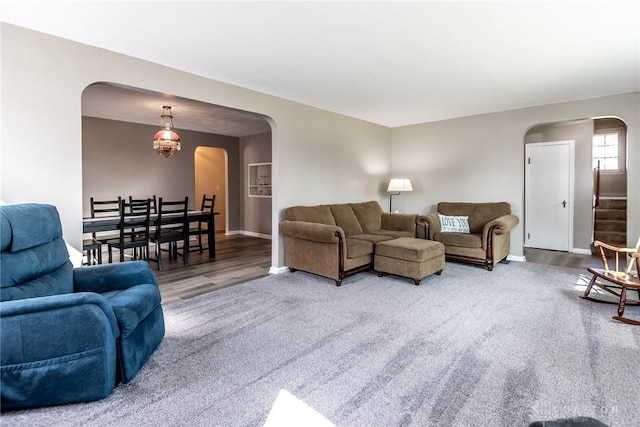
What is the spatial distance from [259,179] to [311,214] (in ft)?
12.0

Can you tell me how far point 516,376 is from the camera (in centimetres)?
201

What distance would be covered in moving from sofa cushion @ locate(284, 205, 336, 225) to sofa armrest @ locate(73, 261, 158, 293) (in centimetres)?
223

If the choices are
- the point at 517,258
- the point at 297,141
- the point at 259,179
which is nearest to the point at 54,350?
the point at 297,141

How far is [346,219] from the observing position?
5.05 metres

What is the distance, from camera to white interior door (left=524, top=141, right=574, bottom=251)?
225 inches

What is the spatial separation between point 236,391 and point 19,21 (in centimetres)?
310

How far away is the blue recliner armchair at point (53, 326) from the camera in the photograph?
164cm

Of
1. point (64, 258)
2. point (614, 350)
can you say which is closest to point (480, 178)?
point (614, 350)

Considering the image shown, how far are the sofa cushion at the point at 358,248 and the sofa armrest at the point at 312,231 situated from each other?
257 millimetres

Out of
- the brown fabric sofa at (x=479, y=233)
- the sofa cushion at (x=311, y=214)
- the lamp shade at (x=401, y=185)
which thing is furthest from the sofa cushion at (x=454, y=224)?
the sofa cushion at (x=311, y=214)

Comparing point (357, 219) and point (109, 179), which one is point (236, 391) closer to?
point (357, 219)

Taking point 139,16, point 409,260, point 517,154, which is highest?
point 139,16

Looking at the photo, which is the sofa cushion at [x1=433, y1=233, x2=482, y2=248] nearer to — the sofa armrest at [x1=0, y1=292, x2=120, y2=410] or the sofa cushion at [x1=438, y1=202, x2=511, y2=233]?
the sofa cushion at [x1=438, y1=202, x2=511, y2=233]

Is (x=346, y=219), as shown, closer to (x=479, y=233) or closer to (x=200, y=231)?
(x=479, y=233)
